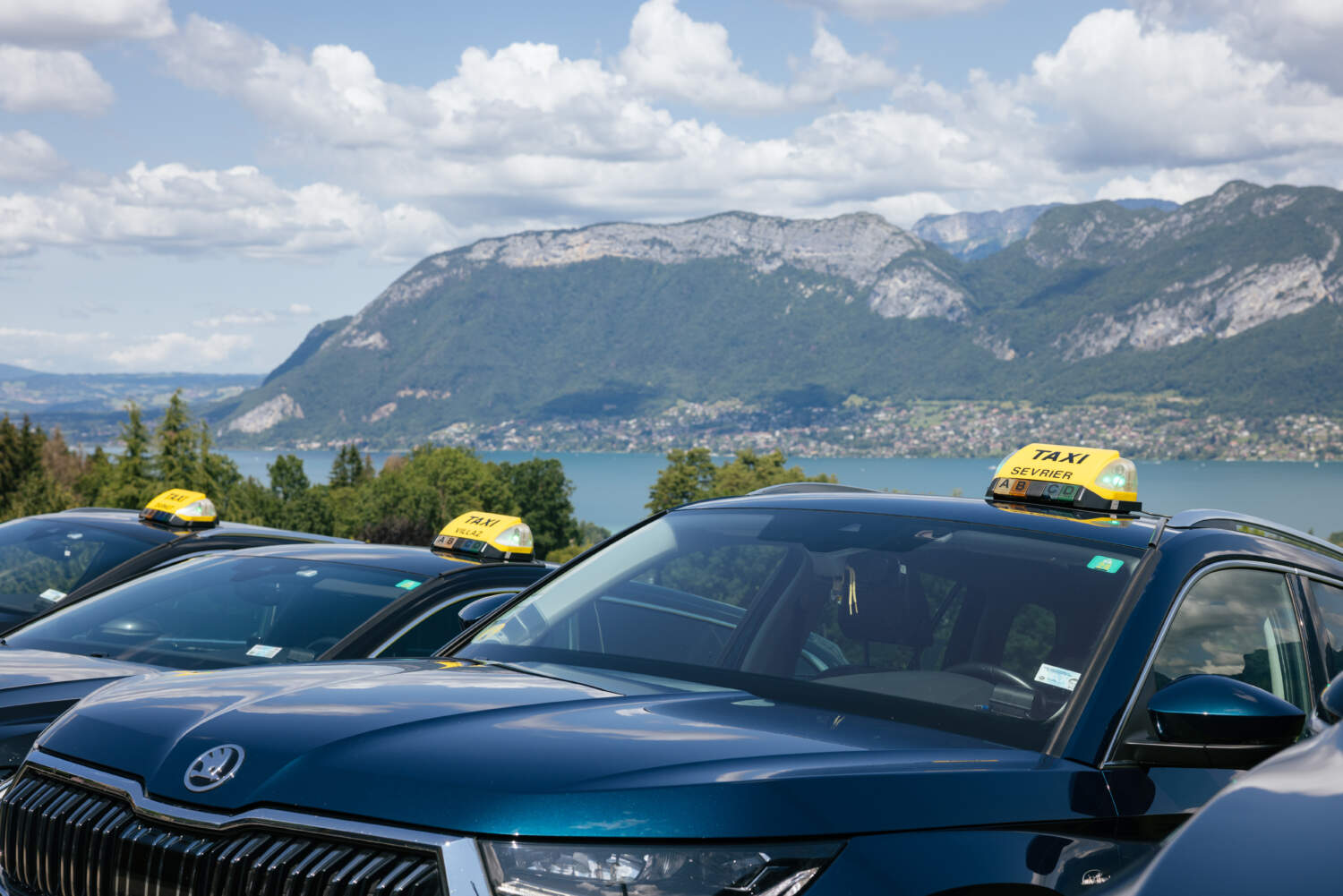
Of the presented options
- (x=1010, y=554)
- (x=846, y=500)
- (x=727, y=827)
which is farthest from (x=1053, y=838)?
(x=846, y=500)

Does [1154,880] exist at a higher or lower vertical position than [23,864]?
higher

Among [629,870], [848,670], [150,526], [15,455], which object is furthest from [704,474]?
[629,870]

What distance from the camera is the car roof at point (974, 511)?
3328 millimetres

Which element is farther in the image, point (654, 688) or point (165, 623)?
point (165, 623)

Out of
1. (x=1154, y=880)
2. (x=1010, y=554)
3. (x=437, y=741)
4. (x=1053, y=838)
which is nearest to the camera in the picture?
(x=1154, y=880)

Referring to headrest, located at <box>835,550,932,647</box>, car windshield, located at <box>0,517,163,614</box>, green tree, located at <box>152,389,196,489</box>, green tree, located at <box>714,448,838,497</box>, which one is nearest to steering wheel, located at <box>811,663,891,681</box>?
headrest, located at <box>835,550,932,647</box>

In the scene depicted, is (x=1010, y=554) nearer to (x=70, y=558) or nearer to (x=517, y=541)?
(x=517, y=541)

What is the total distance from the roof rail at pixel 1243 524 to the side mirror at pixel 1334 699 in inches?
59.0

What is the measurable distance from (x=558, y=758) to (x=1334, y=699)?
1213 millimetres

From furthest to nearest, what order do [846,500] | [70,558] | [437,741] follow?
[70,558] < [846,500] < [437,741]

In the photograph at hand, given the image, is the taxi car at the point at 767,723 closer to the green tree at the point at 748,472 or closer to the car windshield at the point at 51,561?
the car windshield at the point at 51,561

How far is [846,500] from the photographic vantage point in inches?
150

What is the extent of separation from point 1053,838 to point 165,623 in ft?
13.8

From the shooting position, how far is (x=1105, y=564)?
3119 millimetres
